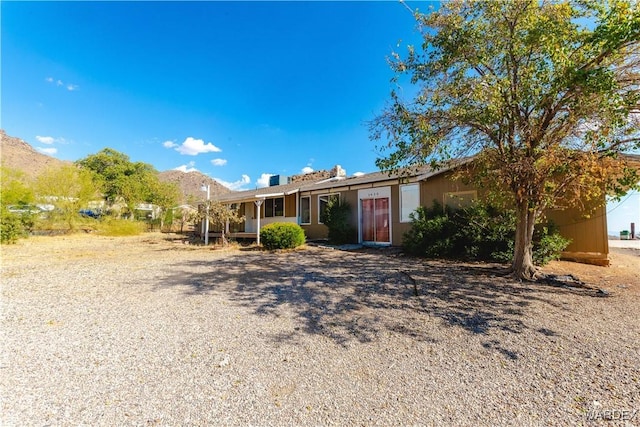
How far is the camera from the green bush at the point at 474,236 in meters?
8.05

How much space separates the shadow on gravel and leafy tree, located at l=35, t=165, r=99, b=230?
1886 centimetres

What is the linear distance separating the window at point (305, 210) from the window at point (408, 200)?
19.2ft

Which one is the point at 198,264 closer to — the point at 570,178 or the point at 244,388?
the point at 244,388

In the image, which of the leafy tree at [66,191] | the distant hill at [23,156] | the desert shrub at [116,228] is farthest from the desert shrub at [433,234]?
the distant hill at [23,156]

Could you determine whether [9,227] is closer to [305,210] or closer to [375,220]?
[305,210]

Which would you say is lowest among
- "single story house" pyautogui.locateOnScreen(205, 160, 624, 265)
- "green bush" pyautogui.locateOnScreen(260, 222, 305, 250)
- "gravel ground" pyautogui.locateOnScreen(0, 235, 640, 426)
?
"gravel ground" pyautogui.locateOnScreen(0, 235, 640, 426)

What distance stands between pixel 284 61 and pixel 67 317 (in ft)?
48.1

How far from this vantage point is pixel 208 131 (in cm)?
2280

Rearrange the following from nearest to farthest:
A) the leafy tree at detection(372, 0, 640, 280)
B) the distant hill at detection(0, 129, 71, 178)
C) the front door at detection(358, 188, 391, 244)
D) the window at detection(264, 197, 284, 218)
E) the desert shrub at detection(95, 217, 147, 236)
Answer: the leafy tree at detection(372, 0, 640, 280) < the front door at detection(358, 188, 391, 244) < the window at detection(264, 197, 284, 218) < the desert shrub at detection(95, 217, 147, 236) < the distant hill at detection(0, 129, 71, 178)

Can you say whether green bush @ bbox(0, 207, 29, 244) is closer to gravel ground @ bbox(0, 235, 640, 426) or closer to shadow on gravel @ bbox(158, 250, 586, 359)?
gravel ground @ bbox(0, 235, 640, 426)

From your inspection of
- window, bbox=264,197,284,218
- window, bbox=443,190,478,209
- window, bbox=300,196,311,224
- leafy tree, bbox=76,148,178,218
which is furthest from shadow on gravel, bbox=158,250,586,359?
leafy tree, bbox=76,148,178,218

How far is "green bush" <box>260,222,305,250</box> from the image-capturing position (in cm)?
1236

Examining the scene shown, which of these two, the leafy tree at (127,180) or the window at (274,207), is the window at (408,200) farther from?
the leafy tree at (127,180)

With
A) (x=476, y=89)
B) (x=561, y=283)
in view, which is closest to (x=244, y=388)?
(x=476, y=89)
